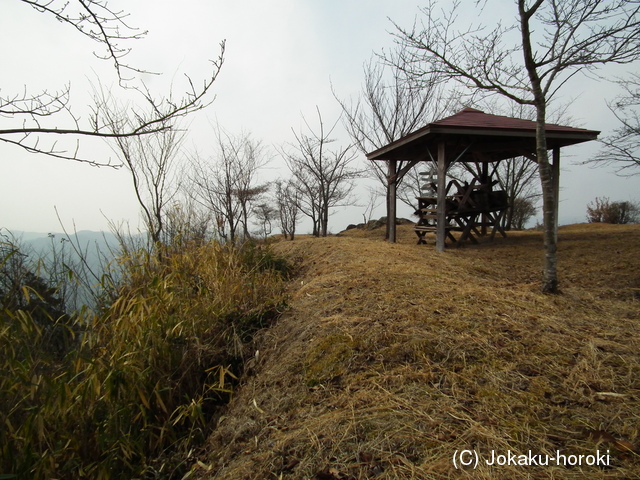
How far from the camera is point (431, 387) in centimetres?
168

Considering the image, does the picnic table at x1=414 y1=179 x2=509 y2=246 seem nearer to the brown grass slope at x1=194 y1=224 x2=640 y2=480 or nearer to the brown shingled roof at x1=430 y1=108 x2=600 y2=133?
the brown shingled roof at x1=430 y1=108 x2=600 y2=133

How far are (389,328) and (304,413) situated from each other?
84 cm

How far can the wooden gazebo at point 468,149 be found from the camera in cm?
650

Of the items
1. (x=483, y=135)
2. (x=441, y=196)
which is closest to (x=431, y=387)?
(x=441, y=196)

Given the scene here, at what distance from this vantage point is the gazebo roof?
644cm

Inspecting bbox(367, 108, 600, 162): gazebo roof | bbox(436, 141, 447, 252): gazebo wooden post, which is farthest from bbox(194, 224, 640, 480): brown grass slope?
bbox(367, 108, 600, 162): gazebo roof

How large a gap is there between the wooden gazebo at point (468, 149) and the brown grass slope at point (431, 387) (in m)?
3.99

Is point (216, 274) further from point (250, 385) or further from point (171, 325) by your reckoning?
point (250, 385)

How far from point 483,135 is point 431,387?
254 inches

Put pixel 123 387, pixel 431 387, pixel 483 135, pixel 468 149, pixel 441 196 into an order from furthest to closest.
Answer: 1. pixel 468 149
2. pixel 441 196
3. pixel 483 135
4. pixel 123 387
5. pixel 431 387

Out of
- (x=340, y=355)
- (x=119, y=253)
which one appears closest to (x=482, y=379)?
(x=340, y=355)

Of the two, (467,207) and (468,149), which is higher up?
(468,149)

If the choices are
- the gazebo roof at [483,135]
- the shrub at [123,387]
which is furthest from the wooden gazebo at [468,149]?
the shrub at [123,387]

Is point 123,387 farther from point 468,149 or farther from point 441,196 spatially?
point 468,149
